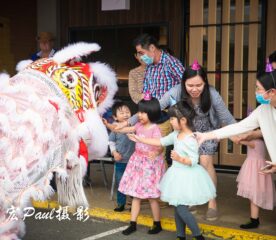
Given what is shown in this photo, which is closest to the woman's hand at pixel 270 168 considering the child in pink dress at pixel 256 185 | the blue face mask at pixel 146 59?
the child in pink dress at pixel 256 185

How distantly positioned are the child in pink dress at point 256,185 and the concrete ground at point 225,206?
18cm

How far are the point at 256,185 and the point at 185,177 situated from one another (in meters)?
0.88

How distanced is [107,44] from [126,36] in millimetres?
372

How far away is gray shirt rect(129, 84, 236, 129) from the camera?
484 centimetres

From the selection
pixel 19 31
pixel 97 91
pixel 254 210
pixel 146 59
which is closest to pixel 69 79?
pixel 97 91

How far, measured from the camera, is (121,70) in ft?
26.2

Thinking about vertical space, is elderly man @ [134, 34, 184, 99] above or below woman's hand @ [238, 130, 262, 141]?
above

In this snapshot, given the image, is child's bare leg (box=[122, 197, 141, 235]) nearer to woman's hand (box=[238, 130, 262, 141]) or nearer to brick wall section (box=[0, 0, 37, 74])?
woman's hand (box=[238, 130, 262, 141])

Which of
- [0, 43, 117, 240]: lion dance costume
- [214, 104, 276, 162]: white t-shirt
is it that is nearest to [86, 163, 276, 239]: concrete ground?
[214, 104, 276, 162]: white t-shirt

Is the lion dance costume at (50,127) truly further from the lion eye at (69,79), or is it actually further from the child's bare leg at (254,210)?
the child's bare leg at (254,210)

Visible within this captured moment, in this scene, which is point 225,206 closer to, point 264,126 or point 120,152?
point 120,152

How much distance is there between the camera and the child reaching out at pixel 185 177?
4199 millimetres

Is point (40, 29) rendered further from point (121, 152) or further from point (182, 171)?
point (182, 171)

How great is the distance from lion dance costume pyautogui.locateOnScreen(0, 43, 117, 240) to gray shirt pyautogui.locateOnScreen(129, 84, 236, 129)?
3.48 ft
